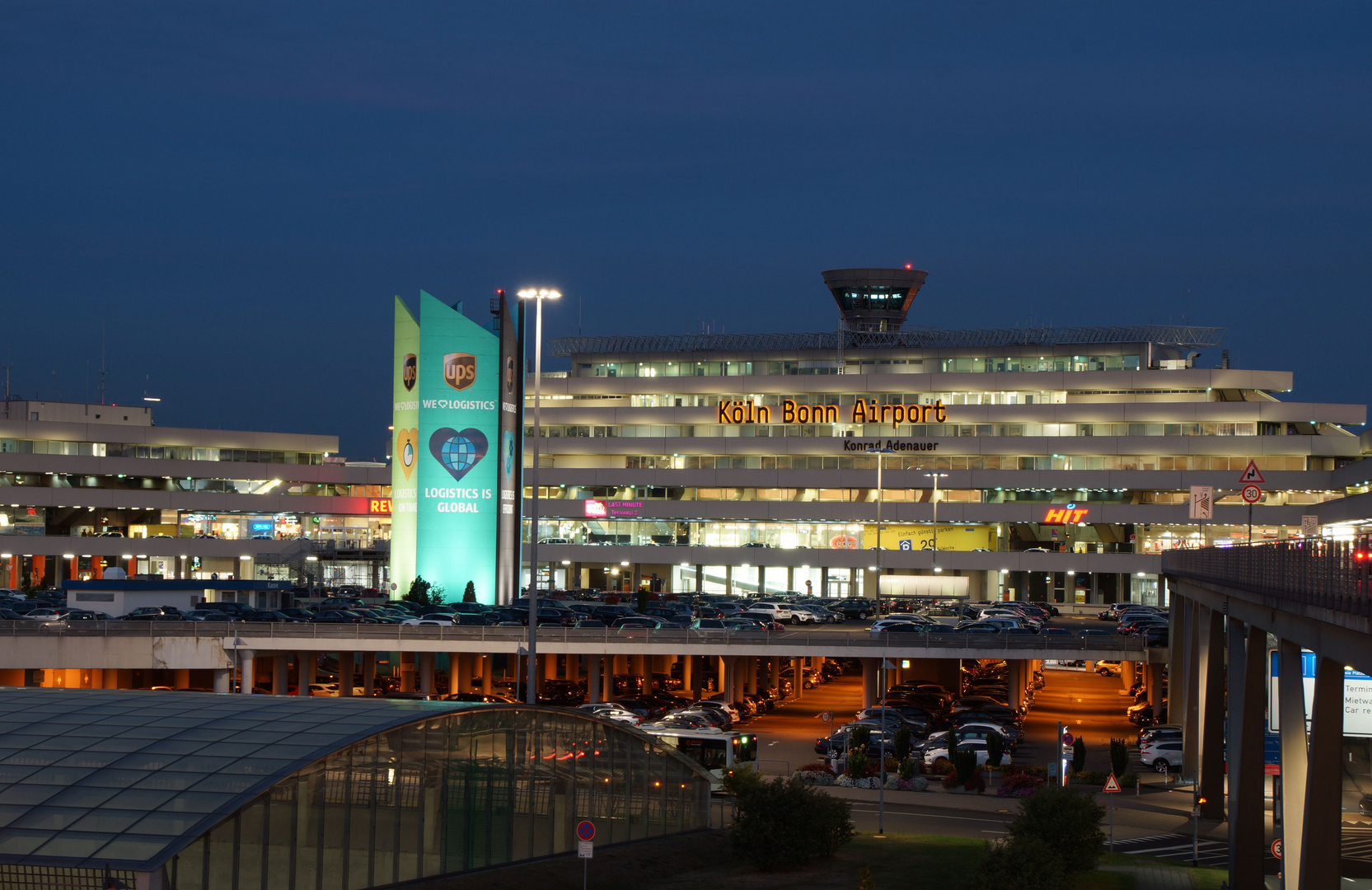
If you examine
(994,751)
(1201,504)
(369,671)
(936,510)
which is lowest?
(369,671)

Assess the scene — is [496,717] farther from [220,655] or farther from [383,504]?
[383,504]

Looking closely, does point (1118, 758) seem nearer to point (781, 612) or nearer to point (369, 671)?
point (781, 612)

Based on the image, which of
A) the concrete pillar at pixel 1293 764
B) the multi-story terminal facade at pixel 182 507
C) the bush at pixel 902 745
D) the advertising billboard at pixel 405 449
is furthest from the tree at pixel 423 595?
the concrete pillar at pixel 1293 764

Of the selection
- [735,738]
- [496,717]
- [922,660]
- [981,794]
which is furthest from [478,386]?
[496,717]

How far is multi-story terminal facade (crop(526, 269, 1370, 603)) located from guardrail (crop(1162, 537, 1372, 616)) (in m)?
73.6

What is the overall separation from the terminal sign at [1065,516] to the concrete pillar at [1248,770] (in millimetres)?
78855

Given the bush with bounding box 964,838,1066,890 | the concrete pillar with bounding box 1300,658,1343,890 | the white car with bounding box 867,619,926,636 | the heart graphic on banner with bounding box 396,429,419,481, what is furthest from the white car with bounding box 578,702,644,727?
the concrete pillar with bounding box 1300,658,1343,890

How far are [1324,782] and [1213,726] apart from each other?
22423mm

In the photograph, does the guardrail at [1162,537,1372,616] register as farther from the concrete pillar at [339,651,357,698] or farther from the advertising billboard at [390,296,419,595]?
the advertising billboard at [390,296,419,595]

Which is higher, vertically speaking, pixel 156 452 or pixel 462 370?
pixel 462 370

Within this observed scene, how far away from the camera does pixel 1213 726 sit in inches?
1769

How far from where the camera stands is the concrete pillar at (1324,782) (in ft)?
77.4

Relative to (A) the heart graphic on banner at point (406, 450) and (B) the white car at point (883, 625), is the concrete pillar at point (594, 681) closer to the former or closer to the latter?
(B) the white car at point (883, 625)

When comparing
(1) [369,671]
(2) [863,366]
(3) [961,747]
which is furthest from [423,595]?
(2) [863,366]
